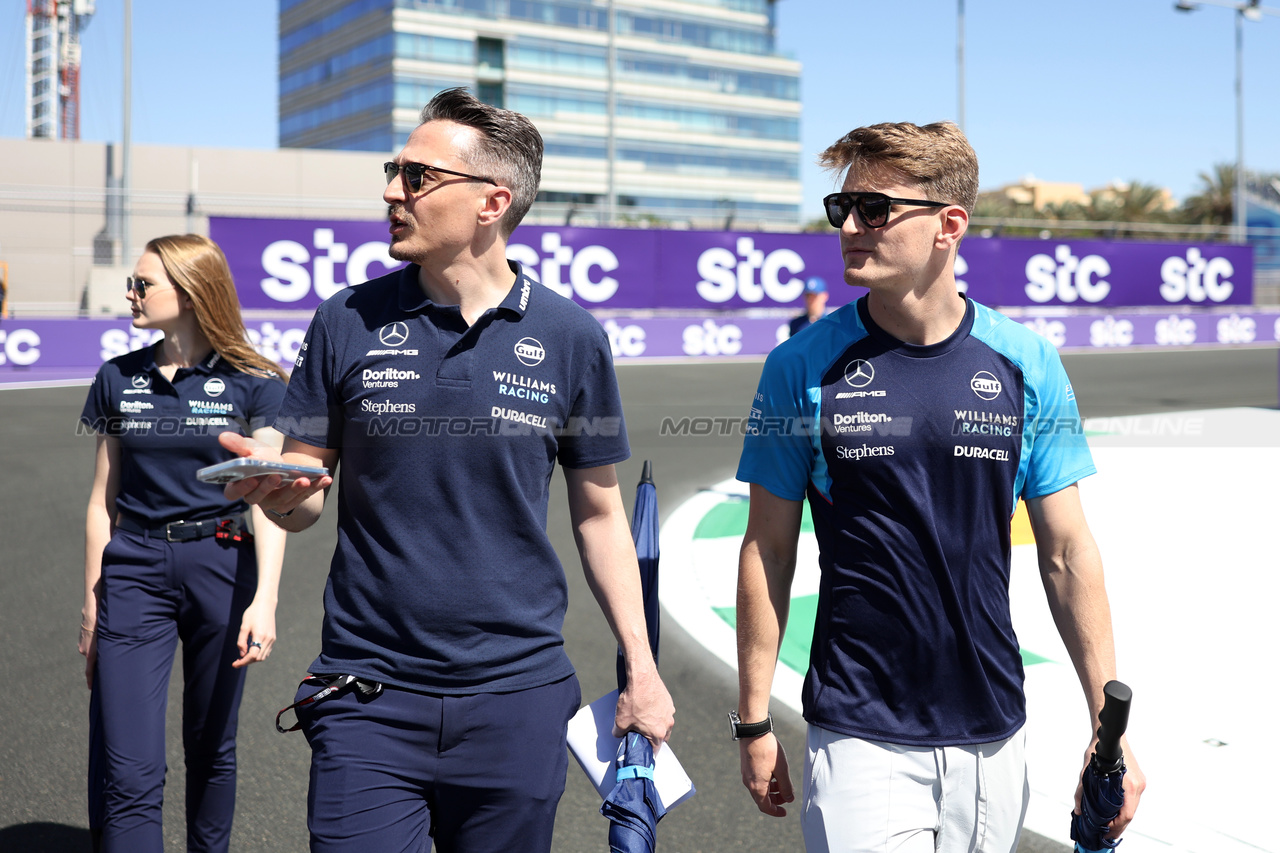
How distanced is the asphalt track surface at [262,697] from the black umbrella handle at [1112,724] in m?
1.75

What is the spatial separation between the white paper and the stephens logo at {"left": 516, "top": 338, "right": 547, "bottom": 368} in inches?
32.0

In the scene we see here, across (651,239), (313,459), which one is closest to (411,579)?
(313,459)

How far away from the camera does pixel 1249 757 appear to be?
14.7ft

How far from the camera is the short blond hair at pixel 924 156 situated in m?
2.59

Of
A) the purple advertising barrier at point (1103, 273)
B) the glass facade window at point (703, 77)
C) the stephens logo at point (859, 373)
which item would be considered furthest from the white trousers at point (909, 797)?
the glass facade window at point (703, 77)

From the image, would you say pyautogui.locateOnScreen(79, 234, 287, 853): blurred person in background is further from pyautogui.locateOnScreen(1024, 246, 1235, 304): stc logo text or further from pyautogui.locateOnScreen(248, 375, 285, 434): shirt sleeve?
pyautogui.locateOnScreen(1024, 246, 1235, 304): stc logo text

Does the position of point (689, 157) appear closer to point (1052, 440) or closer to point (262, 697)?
point (262, 697)

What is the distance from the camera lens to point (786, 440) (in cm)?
260

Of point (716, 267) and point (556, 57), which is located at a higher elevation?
point (556, 57)

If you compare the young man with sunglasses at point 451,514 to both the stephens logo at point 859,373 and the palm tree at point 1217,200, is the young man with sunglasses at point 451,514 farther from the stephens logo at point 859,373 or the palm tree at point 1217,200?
the palm tree at point 1217,200

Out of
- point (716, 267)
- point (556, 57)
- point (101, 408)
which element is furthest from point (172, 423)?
point (556, 57)

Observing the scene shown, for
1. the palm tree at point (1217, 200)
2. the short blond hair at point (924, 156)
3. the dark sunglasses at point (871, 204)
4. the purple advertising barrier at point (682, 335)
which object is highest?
the palm tree at point (1217, 200)

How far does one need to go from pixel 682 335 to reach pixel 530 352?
70.8ft

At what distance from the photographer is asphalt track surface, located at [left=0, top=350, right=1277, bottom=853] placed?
159 inches
